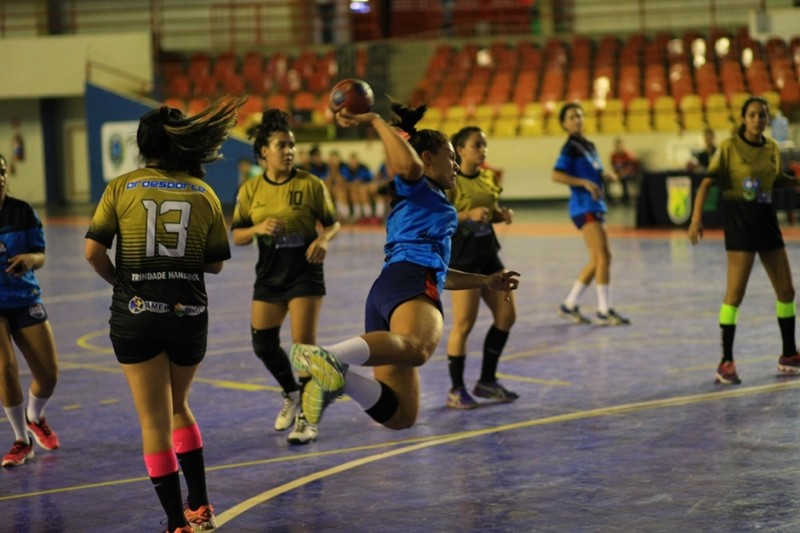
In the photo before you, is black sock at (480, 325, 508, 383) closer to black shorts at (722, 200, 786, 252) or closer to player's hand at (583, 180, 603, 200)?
black shorts at (722, 200, 786, 252)

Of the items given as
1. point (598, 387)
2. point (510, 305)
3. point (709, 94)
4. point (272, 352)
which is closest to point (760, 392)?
point (598, 387)

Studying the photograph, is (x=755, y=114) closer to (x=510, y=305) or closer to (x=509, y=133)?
(x=510, y=305)

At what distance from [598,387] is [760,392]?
4.02ft

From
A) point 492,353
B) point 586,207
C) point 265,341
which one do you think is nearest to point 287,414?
point 265,341

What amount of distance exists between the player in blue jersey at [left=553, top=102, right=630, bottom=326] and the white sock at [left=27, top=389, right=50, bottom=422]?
6608mm

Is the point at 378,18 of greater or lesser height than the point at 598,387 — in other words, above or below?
above

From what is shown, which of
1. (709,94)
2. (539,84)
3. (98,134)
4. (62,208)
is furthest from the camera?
(62,208)

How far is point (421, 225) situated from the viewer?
6098 millimetres

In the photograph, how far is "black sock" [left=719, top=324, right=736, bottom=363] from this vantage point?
31.4ft

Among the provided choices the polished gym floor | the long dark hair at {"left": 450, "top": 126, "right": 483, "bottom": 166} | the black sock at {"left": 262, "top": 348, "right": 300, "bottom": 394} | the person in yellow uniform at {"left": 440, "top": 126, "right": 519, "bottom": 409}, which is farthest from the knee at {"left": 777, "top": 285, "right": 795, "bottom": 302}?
the black sock at {"left": 262, "top": 348, "right": 300, "bottom": 394}

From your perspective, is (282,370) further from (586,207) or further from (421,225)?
(586,207)

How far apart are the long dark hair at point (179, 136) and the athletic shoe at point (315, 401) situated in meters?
1.24

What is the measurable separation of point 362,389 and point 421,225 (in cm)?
91

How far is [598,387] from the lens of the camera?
9.64 meters
